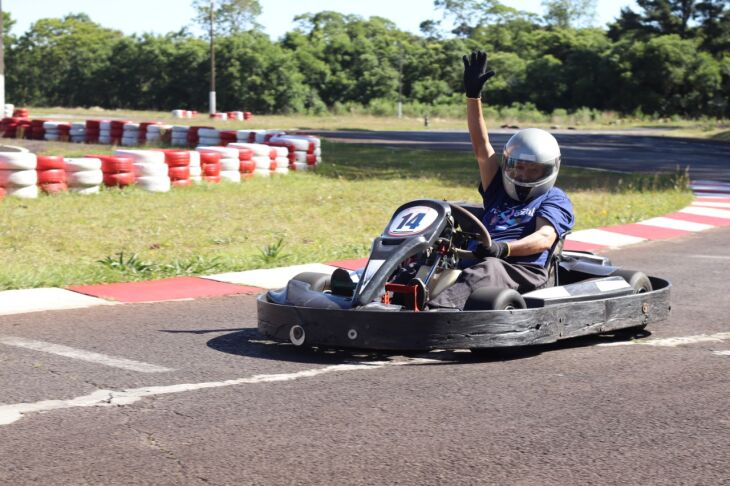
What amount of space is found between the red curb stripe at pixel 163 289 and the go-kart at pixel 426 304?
1.73 meters

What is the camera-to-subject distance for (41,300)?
22.1 feet

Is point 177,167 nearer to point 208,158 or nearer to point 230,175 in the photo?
point 208,158

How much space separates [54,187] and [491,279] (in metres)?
7.99

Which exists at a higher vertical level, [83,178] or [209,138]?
[209,138]

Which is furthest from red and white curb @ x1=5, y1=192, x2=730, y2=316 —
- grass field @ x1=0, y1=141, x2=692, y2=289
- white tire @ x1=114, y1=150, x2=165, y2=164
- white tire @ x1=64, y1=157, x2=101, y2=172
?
white tire @ x1=114, y1=150, x2=165, y2=164

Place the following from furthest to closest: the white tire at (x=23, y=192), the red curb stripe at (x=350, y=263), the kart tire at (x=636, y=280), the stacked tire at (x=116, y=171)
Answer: the stacked tire at (x=116, y=171), the white tire at (x=23, y=192), the red curb stripe at (x=350, y=263), the kart tire at (x=636, y=280)

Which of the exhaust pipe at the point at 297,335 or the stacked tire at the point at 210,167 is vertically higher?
the stacked tire at the point at 210,167

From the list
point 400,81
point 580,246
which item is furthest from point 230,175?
point 400,81

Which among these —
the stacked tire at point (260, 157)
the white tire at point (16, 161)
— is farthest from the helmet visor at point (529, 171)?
the stacked tire at point (260, 157)

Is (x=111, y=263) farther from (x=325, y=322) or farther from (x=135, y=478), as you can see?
(x=135, y=478)

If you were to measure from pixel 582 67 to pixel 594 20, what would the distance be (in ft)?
182

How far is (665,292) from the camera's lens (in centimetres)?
605

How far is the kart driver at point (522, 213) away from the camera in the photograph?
18.2ft

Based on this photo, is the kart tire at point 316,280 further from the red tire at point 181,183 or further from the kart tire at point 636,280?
the red tire at point 181,183
